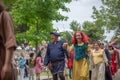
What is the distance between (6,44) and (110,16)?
157 feet

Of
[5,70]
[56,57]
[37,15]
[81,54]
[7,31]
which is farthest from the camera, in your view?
[37,15]

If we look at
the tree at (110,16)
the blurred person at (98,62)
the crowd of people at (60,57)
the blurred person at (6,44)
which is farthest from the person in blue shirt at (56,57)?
the tree at (110,16)

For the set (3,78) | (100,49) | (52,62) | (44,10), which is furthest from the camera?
(44,10)

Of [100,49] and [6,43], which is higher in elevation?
[6,43]

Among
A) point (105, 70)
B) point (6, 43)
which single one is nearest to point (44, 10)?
point (105, 70)

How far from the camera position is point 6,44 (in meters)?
4.59

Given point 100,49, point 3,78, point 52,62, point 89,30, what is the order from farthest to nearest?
point 89,30 < point 100,49 < point 52,62 < point 3,78

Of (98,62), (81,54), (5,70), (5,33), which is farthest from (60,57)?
(5,70)

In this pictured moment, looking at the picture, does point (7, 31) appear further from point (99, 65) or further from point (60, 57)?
point (99, 65)

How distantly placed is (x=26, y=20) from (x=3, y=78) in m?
17.6

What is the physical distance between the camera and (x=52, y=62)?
1248cm

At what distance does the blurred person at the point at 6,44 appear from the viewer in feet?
14.9

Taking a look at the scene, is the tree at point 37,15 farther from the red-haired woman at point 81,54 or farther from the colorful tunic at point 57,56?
the colorful tunic at point 57,56

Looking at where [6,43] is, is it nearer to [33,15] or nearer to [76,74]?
[76,74]
